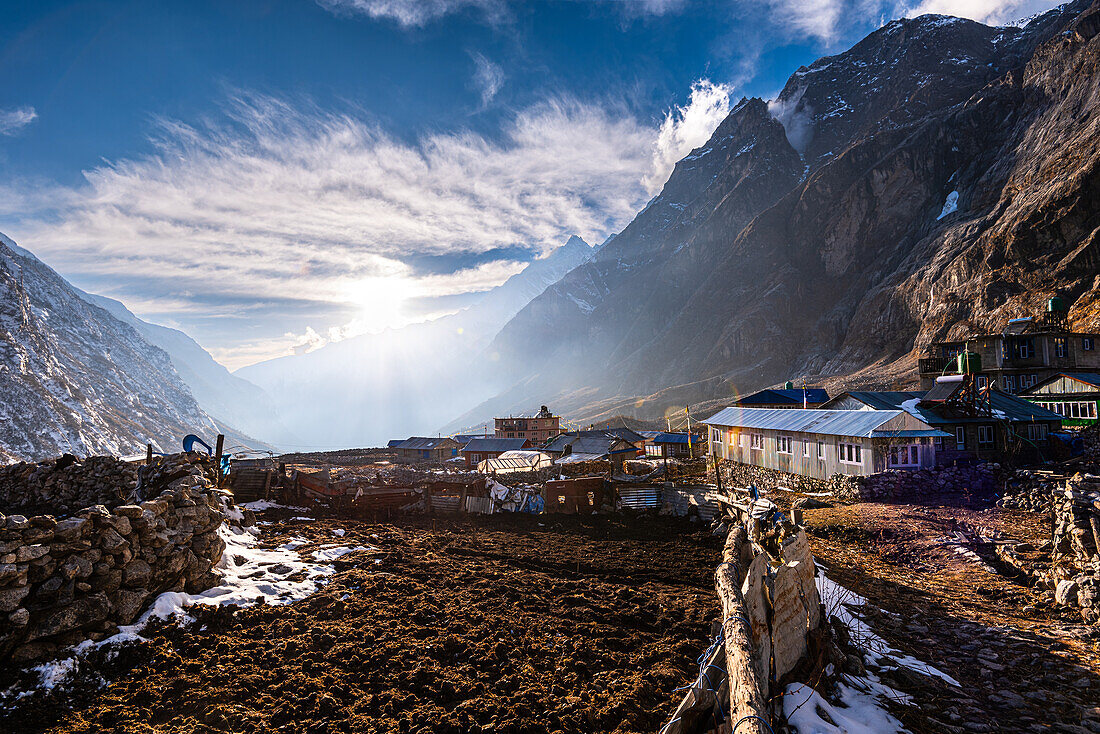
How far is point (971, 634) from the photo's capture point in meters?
10.4

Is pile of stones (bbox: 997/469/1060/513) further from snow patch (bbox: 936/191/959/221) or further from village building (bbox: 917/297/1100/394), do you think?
snow patch (bbox: 936/191/959/221)

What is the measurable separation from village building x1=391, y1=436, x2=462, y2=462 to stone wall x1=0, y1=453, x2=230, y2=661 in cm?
7893

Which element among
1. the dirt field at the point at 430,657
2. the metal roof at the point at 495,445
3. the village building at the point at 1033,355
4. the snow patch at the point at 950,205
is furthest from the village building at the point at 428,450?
the snow patch at the point at 950,205

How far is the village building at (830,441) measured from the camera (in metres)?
29.1

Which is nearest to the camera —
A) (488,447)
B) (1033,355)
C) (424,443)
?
(1033,355)

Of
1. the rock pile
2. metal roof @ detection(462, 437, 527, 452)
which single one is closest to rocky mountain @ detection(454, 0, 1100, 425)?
metal roof @ detection(462, 437, 527, 452)

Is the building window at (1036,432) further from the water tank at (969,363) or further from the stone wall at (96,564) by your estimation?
the stone wall at (96,564)

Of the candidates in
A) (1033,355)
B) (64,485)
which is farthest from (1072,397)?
(64,485)

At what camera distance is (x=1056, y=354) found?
53812 millimetres

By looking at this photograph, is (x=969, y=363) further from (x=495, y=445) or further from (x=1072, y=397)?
(x=495, y=445)

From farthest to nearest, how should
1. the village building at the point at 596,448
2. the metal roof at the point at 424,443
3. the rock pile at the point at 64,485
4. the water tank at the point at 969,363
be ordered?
the metal roof at the point at 424,443 → the village building at the point at 596,448 → the water tank at the point at 969,363 → the rock pile at the point at 64,485

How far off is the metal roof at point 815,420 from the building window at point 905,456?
6.00 feet

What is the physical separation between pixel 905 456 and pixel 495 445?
5684 cm

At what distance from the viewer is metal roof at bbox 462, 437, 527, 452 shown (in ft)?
247
